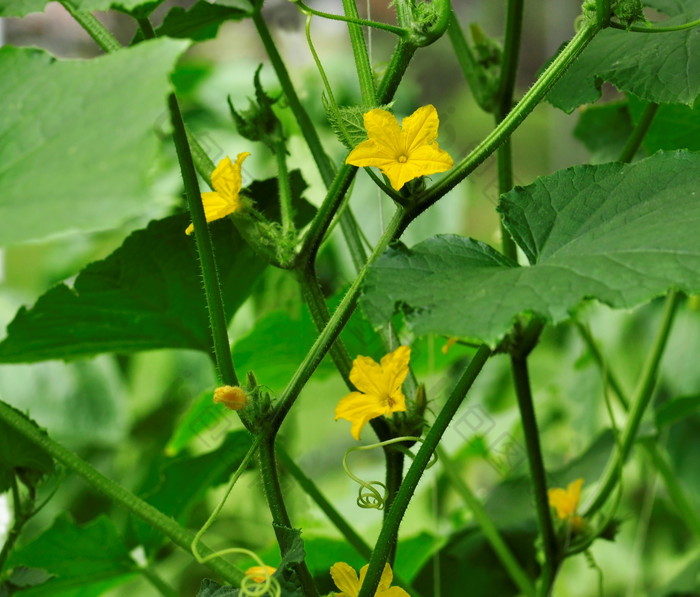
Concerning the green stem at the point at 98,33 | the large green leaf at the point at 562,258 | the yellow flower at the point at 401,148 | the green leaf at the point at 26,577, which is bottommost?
the green leaf at the point at 26,577

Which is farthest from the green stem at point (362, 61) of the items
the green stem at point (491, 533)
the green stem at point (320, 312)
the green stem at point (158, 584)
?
the green stem at point (158, 584)

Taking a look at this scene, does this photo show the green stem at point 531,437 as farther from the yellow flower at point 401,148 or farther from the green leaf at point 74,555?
the green leaf at point 74,555

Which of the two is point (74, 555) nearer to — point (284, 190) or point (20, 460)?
point (20, 460)

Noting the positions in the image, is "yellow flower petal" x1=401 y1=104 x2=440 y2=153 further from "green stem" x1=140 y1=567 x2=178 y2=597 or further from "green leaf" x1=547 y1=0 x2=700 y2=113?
"green stem" x1=140 y1=567 x2=178 y2=597

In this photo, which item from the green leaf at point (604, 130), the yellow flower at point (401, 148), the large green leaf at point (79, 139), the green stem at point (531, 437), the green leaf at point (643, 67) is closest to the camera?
the large green leaf at point (79, 139)

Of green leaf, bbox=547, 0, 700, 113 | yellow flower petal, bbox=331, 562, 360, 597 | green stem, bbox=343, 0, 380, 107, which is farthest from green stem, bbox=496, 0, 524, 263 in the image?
yellow flower petal, bbox=331, 562, 360, 597

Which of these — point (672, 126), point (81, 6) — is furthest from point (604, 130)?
point (81, 6)

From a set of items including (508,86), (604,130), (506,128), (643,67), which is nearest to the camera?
(506,128)
